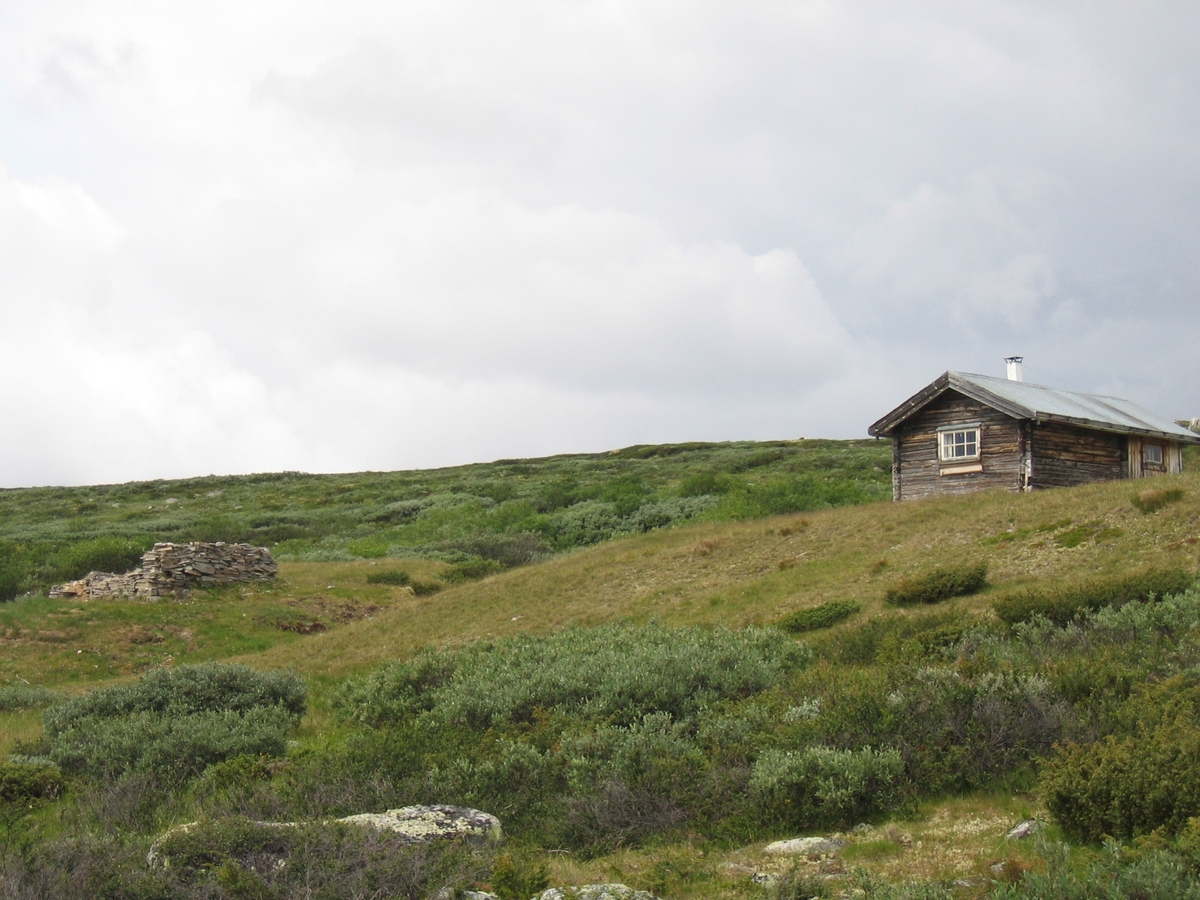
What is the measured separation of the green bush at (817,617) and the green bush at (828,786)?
10.0m

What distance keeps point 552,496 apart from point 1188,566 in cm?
3892

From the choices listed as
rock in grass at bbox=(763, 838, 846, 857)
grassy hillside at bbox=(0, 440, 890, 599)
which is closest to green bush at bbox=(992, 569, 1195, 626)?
rock in grass at bbox=(763, 838, 846, 857)

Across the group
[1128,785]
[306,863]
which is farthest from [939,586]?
[306,863]

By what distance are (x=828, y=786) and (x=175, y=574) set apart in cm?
2694

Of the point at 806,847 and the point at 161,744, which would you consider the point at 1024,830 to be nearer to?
the point at 806,847

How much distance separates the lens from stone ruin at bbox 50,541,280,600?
29.8m

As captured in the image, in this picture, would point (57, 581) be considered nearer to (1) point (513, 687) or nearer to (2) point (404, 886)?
(1) point (513, 687)

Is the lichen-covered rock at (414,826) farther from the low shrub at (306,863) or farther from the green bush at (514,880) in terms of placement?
the green bush at (514,880)

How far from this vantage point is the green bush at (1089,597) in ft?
47.4

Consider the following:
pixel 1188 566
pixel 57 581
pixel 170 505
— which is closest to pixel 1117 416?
pixel 1188 566

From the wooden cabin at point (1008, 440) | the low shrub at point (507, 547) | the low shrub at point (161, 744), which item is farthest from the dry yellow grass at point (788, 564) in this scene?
the low shrub at point (507, 547)

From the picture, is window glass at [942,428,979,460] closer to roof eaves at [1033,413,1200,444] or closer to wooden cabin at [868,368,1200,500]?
wooden cabin at [868,368,1200,500]

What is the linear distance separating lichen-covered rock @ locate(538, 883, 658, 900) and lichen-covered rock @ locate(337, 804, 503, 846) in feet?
5.15

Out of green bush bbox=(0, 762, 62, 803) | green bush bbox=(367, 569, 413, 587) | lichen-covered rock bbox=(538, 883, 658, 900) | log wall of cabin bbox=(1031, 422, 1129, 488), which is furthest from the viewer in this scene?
green bush bbox=(367, 569, 413, 587)
